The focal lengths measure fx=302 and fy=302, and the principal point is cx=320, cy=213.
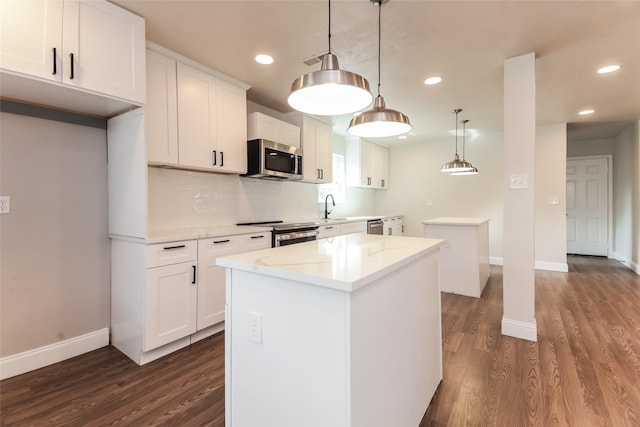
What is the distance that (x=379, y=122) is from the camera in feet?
5.36

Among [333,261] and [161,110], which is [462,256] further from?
[161,110]

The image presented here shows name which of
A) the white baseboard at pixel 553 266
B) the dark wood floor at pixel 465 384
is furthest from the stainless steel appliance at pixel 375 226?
the white baseboard at pixel 553 266

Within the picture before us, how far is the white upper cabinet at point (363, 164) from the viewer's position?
5.72 metres

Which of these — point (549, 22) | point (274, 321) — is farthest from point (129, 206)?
point (549, 22)

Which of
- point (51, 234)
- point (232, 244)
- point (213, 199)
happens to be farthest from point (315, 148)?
point (51, 234)

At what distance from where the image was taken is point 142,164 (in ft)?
7.50

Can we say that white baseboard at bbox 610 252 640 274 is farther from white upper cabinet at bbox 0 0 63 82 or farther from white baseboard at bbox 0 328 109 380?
white upper cabinet at bbox 0 0 63 82

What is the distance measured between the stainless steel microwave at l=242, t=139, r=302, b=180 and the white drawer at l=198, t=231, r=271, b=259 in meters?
0.71

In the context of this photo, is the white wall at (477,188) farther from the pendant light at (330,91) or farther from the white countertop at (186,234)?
the pendant light at (330,91)

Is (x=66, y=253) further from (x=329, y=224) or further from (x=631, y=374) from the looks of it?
(x=631, y=374)

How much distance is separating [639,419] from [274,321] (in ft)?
6.91

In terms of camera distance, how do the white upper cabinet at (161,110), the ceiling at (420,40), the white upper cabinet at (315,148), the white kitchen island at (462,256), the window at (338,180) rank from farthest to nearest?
1. the window at (338,180)
2. the white upper cabinet at (315,148)
3. the white kitchen island at (462,256)
4. the white upper cabinet at (161,110)
5. the ceiling at (420,40)

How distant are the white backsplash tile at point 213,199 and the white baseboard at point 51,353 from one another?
1005mm

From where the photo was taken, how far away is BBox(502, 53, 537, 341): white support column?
2.62 metres
